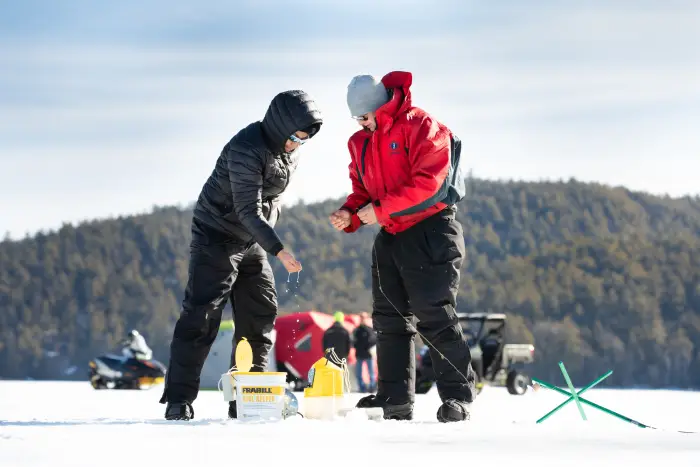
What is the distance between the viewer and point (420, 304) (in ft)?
15.2

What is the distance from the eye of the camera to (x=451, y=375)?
459cm

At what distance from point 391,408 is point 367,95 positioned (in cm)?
145

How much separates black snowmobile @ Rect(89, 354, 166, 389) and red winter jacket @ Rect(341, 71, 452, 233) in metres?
12.6

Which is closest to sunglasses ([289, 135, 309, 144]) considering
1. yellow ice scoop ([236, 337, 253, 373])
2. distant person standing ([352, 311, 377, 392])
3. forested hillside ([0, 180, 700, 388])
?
yellow ice scoop ([236, 337, 253, 373])

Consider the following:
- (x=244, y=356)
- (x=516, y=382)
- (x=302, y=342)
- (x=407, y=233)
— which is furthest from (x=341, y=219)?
(x=302, y=342)

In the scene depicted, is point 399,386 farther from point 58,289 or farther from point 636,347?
point 58,289

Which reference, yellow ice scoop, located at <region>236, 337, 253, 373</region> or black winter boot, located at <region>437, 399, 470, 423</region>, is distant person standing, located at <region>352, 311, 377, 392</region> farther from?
black winter boot, located at <region>437, 399, 470, 423</region>

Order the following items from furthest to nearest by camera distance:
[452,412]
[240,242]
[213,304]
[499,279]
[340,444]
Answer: [499,279] < [240,242] < [213,304] < [452,412] < [340,444]

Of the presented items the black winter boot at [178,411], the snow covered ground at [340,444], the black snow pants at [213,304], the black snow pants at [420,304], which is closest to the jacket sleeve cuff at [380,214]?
the black snow pants at [420,304]

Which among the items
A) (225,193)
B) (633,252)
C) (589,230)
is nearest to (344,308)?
(633,252)

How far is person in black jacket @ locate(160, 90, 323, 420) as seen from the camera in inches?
191

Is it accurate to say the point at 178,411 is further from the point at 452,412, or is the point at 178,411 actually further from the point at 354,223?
the point at 452,412

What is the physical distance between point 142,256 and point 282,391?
5803 cm

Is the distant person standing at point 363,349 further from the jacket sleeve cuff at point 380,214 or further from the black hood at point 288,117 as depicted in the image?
the jacket sleeve cuff at point 380,214
